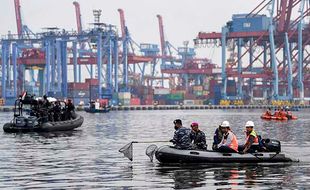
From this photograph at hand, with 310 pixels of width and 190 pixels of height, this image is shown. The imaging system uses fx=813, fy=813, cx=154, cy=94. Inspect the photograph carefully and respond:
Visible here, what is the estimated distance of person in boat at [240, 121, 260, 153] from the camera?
29141mm

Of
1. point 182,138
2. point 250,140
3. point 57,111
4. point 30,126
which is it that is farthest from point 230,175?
point 57,111

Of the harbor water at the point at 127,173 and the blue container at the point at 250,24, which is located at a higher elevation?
the blue container at the point at 250,24

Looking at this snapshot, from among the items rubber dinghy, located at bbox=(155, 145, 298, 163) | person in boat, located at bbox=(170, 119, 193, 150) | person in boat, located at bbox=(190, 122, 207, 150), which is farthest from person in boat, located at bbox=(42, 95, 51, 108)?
person in boat, located at bbox=(170, 119, 193, 150)

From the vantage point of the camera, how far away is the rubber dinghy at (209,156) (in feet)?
97.2

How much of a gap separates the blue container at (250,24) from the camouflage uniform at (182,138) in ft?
539

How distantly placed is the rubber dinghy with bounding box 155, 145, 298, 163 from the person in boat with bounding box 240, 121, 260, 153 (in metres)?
0.28

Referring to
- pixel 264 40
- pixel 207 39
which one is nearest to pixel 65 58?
pixel 207 39

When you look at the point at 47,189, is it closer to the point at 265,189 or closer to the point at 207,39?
the point at 265,189

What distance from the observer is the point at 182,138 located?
29594mm

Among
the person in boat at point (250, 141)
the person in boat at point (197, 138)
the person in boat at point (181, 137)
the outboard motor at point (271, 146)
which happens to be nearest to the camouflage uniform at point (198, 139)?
the person in boat at point (197, 138)

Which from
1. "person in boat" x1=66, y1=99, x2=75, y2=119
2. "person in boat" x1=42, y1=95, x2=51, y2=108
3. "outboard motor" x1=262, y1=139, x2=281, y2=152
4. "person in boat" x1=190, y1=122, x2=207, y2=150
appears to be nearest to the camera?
"person in boat" x1=190, y1=122, x2=207, y2=150

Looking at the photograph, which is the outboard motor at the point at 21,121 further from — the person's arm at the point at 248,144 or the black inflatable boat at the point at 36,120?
the person's arm at the point at 248,144

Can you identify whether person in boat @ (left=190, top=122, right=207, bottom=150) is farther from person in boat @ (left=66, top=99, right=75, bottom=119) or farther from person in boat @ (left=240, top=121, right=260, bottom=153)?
person in boat @ (left=66, top=99, right=75, bottom=119)

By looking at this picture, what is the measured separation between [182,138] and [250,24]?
165725mm
